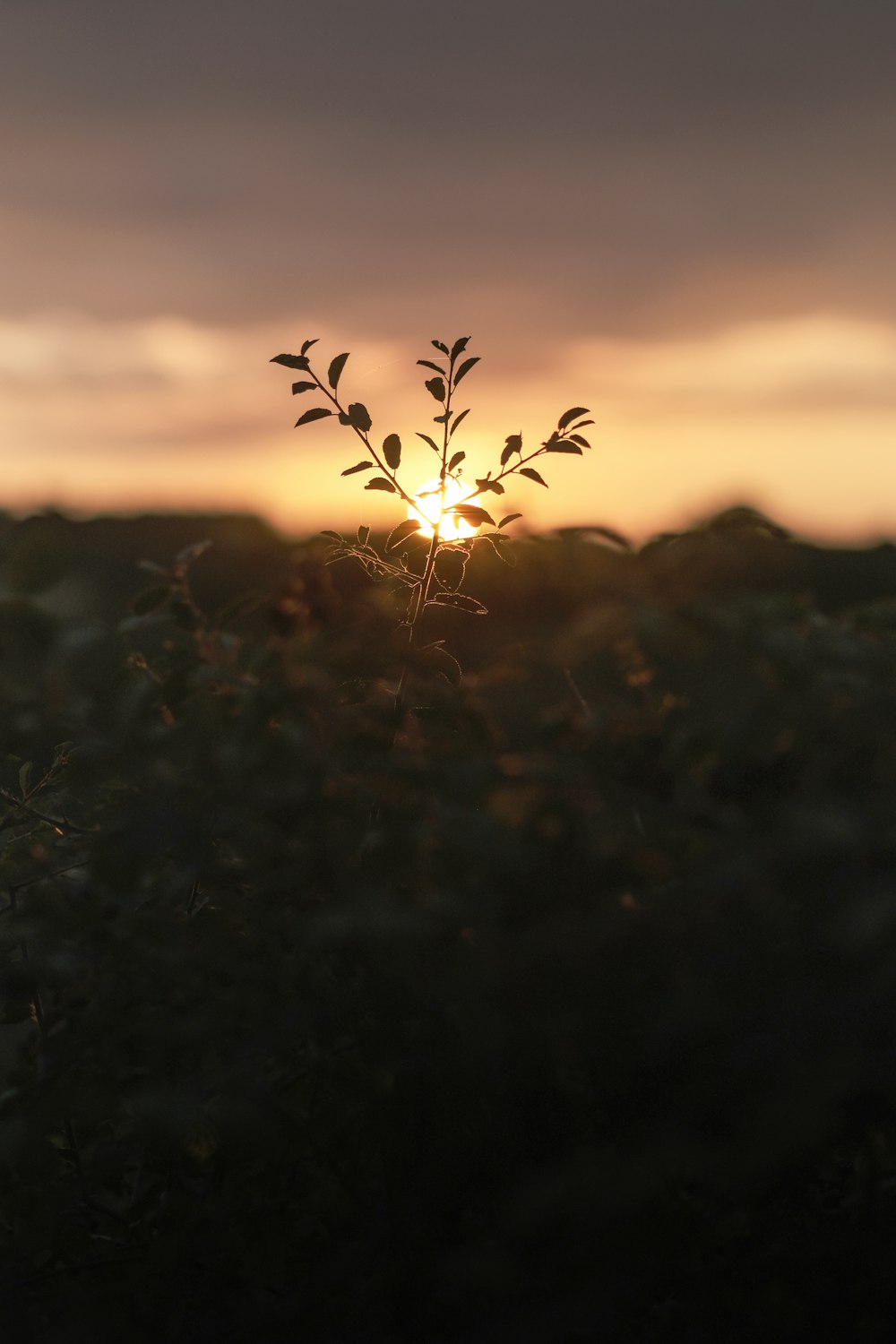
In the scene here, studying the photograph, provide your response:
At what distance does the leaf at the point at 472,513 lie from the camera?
181 centimetres

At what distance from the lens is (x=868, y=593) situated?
2.57m

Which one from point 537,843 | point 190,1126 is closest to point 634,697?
point 537,843

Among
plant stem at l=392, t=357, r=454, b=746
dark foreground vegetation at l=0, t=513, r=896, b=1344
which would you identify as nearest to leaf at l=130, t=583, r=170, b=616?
dark foreground vegetation at l=0, t=513, r=896, b=1344

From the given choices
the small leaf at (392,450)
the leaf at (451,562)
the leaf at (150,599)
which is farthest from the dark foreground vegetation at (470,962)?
the small leaf at (392,450)

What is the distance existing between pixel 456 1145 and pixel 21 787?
952 millimetres

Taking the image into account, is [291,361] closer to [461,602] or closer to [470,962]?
[461,602]

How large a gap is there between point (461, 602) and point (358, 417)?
34 centimetres

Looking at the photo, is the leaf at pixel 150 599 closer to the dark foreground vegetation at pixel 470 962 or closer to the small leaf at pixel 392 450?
the dark foreground vegetation at pixel 470 962

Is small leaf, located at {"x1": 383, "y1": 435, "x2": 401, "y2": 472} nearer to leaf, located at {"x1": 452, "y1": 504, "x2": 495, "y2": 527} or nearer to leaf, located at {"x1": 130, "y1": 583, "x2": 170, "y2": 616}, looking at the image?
leaf, located at {"x1": 452, "y1": 504, "x2": 495, "y2": 527}

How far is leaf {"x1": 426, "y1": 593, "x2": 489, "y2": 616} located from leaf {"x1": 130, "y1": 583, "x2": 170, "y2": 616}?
39 cm

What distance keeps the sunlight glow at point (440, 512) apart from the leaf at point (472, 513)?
1 centimetres

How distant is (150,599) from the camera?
170 cm

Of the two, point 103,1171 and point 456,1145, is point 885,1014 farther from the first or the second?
point 103,1171

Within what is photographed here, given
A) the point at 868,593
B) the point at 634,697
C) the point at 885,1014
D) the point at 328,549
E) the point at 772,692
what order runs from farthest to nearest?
the point at 868,593 → the point at 328,549 → the point at 634,697 → the point at 772,692 → the point at 885,1014
